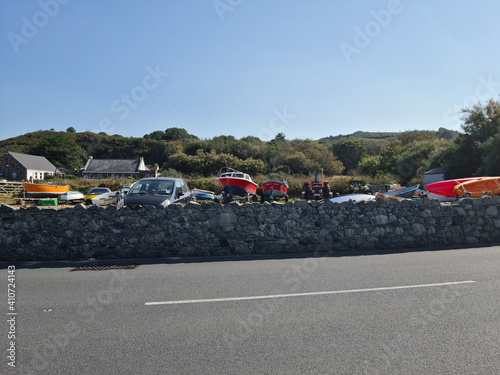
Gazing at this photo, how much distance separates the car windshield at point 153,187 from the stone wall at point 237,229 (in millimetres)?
3082

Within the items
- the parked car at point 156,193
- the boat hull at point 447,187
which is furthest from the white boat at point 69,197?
the boat hull at point 447,187

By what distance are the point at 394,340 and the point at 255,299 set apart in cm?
217

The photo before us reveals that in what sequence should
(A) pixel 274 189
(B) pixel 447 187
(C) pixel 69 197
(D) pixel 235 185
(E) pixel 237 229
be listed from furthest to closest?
(C) pixel 69 197
(A) pixel 274 189
(D) pixel 235 185
(B) pixel 447 187
(E) pixel 237 229

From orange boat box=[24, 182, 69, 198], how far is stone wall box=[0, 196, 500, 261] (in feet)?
72.7

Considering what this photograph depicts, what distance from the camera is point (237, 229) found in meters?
9.55

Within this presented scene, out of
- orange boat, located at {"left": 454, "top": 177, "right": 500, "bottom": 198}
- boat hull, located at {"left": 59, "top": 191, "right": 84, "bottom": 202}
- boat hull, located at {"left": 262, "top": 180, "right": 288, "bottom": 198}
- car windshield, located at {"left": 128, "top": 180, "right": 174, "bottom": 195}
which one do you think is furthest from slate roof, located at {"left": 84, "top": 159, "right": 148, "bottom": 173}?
orange boat, located at {"left": 454, "top": 177, "right": 500, "bottom": 198}

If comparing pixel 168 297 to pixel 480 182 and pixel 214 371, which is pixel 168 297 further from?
pixel 480 182

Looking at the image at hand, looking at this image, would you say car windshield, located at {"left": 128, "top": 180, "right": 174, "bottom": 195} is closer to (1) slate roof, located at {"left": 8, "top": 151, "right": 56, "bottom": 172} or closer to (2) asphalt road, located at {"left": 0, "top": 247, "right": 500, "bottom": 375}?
(2) asphalt road, located at {"left": 0, "top": 247, "right": 500, "bottom": 375}

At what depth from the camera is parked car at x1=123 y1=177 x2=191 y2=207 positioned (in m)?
11.3

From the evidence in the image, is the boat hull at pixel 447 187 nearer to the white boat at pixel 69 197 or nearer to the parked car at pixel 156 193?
the parked car at pixel 156 193

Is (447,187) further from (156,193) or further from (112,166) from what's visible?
(112,166)

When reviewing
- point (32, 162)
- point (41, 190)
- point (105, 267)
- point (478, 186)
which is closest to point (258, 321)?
point (105, 267)

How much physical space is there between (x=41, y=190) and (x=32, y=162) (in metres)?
44.8

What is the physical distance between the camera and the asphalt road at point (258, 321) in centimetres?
350
